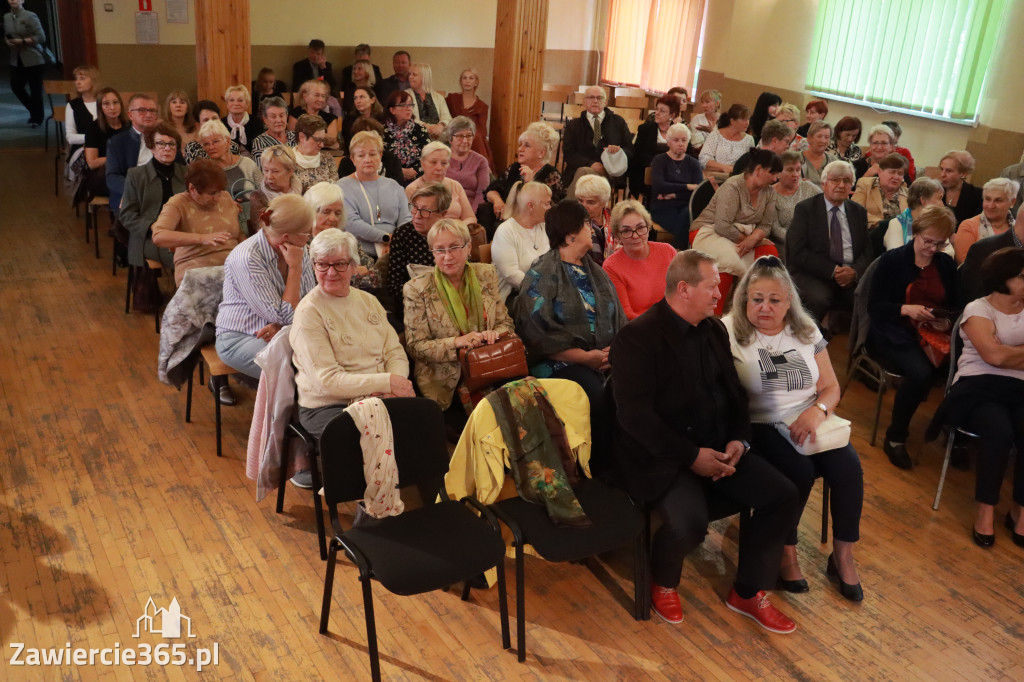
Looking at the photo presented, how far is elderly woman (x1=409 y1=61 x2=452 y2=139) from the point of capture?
Answer: 835 centimetres

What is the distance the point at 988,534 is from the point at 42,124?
1232cm

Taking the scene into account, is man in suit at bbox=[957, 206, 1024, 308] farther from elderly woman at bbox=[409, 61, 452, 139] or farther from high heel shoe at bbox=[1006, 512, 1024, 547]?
elderly woman at bbox=[409, 61, 452, 139]

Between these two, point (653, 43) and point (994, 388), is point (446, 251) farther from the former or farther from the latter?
point (653, 43)

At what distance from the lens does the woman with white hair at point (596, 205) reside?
4.95 m

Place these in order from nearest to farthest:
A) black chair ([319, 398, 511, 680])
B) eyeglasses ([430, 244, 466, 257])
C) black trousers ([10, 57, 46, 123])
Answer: black chair ([319, 398, 511, 680])
eyeglasses ([430, 244, 466, 257])
black trousers ([10, 57, 46, 123])

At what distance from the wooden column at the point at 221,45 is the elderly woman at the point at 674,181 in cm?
343

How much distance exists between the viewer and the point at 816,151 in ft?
23.3

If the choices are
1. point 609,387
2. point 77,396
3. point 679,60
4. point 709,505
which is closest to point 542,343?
point 609,387

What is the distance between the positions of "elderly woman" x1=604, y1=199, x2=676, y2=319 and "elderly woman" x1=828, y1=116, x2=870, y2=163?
3702mm

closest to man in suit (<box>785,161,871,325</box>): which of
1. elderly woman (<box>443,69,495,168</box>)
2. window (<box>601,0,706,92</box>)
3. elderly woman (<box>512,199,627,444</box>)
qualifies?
elderly woman (<box>512,199,627,444</box>)

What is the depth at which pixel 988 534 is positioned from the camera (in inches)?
151

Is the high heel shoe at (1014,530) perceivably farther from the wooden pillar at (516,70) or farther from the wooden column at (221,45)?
the wooden column at (221,45)

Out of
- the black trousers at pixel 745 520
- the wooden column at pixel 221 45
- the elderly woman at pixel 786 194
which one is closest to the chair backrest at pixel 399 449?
the black trousers at pixel 745 520

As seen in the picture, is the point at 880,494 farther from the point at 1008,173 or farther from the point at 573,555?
the point at 1008,173
